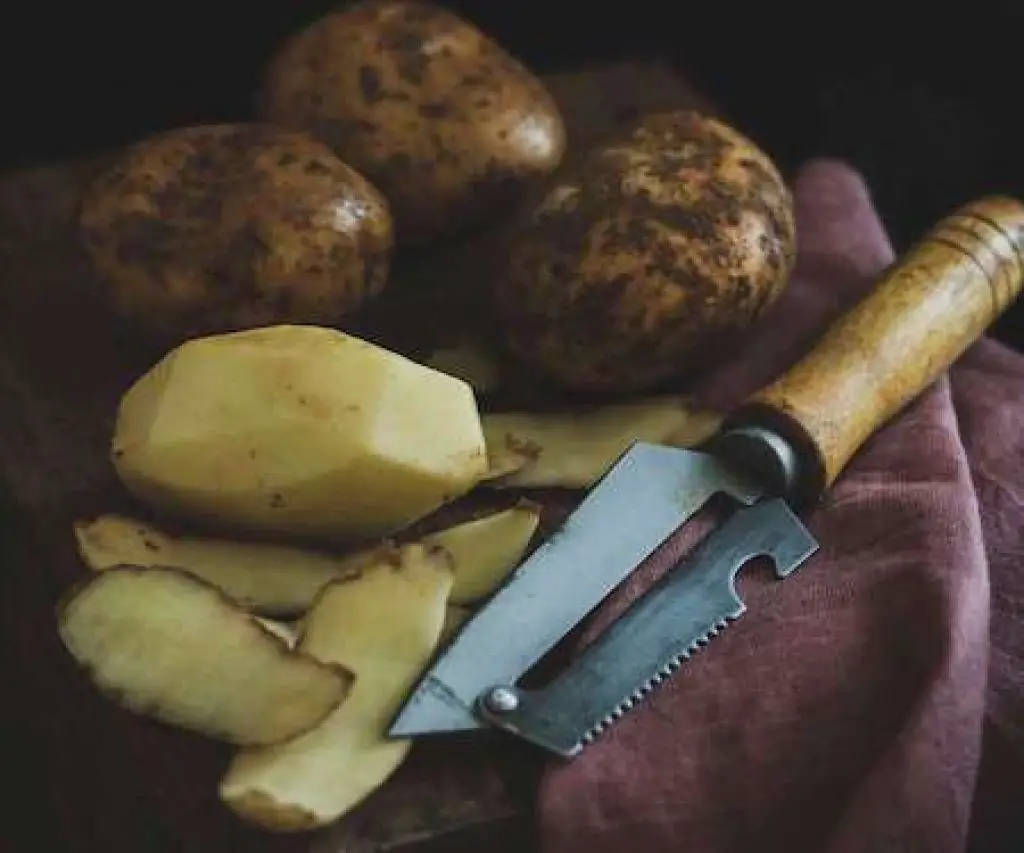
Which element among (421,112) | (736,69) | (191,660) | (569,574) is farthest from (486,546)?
(736,69)

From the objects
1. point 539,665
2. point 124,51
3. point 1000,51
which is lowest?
point 124,51

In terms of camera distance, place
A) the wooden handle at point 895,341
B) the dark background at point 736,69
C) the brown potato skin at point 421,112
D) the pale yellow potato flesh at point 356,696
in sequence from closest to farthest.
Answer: the pale yellow potato flesh at point 356,696, the wooden handle at point 895,341, the brown potato skin at point 421,112, the dark background at point 736,69

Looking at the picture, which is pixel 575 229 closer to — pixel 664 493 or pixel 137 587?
pixel 664 493

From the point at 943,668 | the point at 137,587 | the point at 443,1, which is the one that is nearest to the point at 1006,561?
the point at 943,668

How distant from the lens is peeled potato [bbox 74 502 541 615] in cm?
84

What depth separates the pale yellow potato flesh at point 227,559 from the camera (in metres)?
0.83

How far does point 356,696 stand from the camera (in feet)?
2.55

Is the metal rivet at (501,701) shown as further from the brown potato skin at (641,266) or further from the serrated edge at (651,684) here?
the brown potato skin at (641,266)

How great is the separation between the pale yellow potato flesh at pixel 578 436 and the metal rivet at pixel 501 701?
140 mm

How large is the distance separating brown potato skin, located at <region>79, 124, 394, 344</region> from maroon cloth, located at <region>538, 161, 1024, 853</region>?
0.21m

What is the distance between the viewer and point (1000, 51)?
46.5 inches

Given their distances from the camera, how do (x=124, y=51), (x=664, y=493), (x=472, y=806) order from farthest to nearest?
(x=124, y=51), (x=664, y=493), (x=472, y=806)

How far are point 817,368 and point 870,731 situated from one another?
192 mm

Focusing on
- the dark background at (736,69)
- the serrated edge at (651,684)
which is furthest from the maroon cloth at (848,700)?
the dark background at (736,69)
